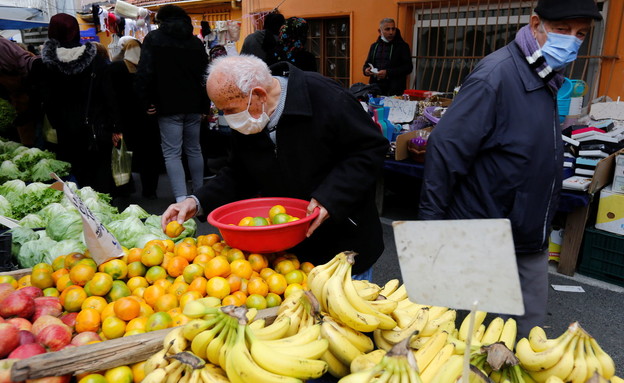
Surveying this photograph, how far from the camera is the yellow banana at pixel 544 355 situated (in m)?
1.31

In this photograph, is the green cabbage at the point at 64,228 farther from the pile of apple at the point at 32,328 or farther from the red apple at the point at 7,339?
the red apple at the point at 7,339

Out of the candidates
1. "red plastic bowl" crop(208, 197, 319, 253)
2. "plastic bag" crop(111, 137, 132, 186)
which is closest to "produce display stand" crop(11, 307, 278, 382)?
"red plastic bowl" crop(208, 197, 319, 253)

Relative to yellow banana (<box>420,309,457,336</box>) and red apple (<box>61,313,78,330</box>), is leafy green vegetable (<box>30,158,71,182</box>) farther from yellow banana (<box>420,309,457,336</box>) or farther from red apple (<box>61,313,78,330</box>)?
yellow banana (<box>420,309,457,336</box>)

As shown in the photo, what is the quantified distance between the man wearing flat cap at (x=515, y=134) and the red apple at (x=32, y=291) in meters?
1.90

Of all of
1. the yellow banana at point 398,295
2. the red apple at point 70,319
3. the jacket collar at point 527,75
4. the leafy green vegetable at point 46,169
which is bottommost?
the leafy green vegetable at point 46,169

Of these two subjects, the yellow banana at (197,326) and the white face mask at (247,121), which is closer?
the yellow banana at (197,326)

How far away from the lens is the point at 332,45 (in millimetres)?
9680

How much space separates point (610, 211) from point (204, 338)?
400 centimetres

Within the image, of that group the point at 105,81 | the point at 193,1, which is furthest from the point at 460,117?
the point at 193,1

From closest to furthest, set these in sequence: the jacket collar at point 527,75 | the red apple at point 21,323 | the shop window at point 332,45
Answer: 1. the red apple at point 21,323
2. the jacket collar at point 527,75
3. the shop window at point 332,45

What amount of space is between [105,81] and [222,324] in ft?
15.1

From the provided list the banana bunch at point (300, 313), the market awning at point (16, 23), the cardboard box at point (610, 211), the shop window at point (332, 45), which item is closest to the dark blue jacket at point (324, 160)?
the banana bunch at point (300, 313)

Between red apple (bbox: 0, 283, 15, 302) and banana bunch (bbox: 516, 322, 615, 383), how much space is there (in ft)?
6.57

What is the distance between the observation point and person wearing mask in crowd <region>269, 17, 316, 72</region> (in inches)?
232
